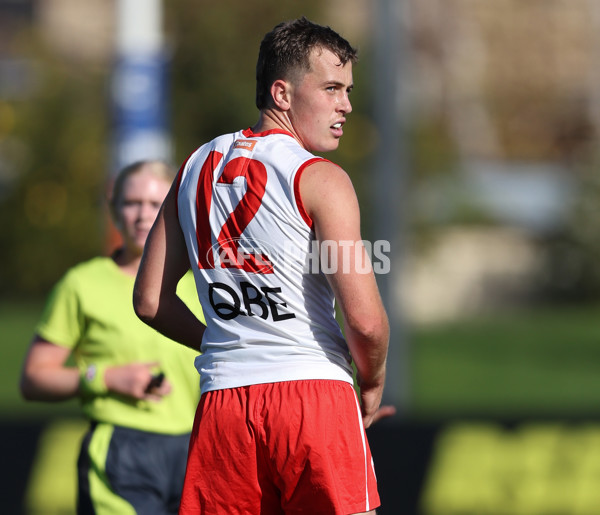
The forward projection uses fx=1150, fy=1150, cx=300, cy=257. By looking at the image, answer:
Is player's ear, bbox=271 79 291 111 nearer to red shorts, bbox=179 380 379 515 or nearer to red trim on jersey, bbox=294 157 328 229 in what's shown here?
red trim on jersey, bbox=294 157 328 229

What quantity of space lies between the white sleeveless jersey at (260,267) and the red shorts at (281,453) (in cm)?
5

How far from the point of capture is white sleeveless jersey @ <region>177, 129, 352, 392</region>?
2850 mm

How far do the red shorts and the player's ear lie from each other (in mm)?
715

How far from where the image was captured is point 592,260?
31.4 m

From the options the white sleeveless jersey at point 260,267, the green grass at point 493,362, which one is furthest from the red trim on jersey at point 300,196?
the green grass at point 493,362

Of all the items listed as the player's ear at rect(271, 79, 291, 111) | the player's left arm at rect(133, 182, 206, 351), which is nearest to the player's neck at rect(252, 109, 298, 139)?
the player's ear at rect(271, 79, 291, 111)

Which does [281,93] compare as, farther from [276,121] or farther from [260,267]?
[260,267]

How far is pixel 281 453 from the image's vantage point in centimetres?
283

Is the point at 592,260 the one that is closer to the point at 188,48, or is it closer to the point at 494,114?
the point at 188,48

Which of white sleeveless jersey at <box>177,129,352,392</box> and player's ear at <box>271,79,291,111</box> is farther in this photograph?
player's ear at <box>271,79,291,111</box>

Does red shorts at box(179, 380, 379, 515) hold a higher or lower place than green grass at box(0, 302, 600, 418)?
higher

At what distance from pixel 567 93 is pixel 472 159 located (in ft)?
22.6

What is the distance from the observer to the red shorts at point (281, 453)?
2.82 metres

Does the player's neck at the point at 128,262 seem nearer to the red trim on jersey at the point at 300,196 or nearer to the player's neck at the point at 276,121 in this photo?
the player's neck at the point at 276,121
